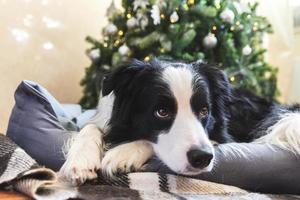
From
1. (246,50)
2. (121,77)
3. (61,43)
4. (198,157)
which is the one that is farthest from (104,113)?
(61,43)

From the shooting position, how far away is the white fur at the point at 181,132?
151 cm

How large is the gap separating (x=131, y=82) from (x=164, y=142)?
13.3 inches

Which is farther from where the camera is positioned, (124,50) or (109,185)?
(124,50)

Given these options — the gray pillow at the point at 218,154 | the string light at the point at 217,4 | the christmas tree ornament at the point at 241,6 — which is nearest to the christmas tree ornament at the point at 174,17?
the string light at the point at 217,4

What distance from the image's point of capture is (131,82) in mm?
1848

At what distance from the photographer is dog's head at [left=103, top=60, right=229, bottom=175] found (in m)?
1.52

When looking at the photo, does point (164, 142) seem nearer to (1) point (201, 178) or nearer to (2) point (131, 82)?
(1) point (201, 178)

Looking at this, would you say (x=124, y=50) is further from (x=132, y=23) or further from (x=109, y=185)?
(x=109, y=185)

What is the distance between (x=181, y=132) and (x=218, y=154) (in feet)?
0.65

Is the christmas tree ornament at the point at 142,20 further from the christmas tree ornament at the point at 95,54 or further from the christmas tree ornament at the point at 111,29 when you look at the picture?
the christmas tree ornament at the point at 95,54

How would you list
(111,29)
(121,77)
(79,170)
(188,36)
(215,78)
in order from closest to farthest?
(79,170) < (121,77) < (215,78) < (188,36) < (111,29)

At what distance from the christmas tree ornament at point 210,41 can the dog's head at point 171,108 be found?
1097 mm

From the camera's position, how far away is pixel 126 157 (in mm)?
1699

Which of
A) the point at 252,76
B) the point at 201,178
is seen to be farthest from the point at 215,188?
the point at 252,76
